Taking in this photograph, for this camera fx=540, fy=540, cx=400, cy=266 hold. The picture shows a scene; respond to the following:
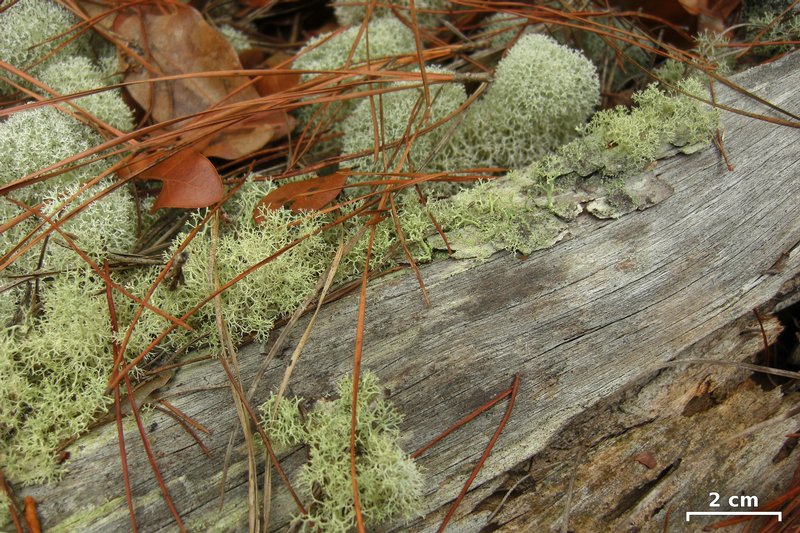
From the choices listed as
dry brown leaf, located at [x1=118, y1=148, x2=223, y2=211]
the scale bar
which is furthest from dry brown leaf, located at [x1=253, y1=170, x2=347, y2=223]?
the scale bar

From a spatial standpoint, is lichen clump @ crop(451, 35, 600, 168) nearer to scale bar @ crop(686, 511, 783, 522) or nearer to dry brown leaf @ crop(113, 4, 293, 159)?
dry brown leaf @ crop(113, 4, 293, 159)

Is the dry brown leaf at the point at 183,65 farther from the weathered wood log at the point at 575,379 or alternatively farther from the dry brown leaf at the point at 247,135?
the weathered wood log at the point at 575,379

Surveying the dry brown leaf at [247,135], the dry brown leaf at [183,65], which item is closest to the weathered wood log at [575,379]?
the dry brown leaf at [247,135]

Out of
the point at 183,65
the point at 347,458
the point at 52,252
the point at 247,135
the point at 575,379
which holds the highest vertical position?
the point at 183,65

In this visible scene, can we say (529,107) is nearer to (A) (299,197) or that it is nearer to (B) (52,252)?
(A) (299,197)

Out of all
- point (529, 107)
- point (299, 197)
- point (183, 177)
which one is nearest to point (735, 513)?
point (529, 107)

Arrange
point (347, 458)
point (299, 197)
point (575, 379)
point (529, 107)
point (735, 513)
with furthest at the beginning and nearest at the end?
point (529, 107) → point (299, 197) → point (735, 513) → point (575, 379) → point (347, 458)
